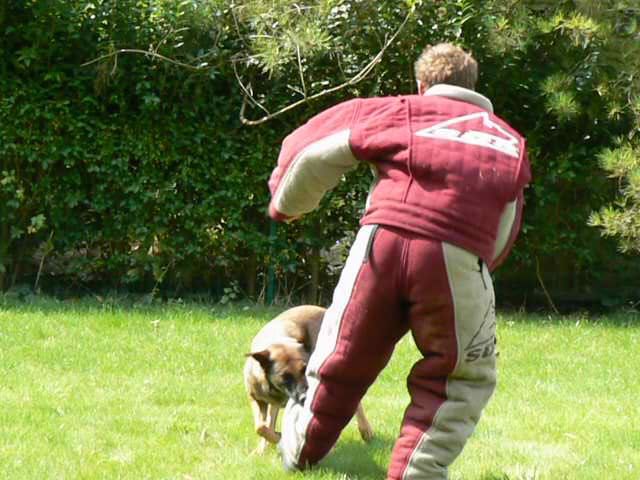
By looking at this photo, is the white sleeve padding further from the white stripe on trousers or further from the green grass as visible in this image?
the green grass

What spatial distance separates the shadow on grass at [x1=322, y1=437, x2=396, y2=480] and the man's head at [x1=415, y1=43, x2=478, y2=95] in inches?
76.5

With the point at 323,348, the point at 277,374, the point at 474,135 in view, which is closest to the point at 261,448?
the point at 277,374

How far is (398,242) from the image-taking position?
4.18 metres

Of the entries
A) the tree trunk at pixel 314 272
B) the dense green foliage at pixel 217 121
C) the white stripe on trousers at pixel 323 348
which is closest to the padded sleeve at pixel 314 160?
the white stripe on trousers at pixel 323 348

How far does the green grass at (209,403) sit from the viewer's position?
5234 millimetres

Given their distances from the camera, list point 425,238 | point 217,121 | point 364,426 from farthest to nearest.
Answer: point 217,121 < point 364,426 < point 425,238

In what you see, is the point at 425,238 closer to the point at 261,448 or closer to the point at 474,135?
the point at 474,135

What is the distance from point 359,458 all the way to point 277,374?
2.05 ft

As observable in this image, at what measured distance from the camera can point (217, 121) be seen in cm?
1041

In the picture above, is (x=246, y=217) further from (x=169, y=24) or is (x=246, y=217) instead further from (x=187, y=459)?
(x=187, y=459)

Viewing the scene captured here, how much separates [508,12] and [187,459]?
20.7 ft

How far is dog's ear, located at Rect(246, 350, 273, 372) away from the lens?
18.3 feet

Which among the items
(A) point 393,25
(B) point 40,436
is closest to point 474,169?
(B) point 40,436

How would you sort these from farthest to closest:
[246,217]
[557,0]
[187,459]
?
[246,217] < [557,0] < [187,459]
